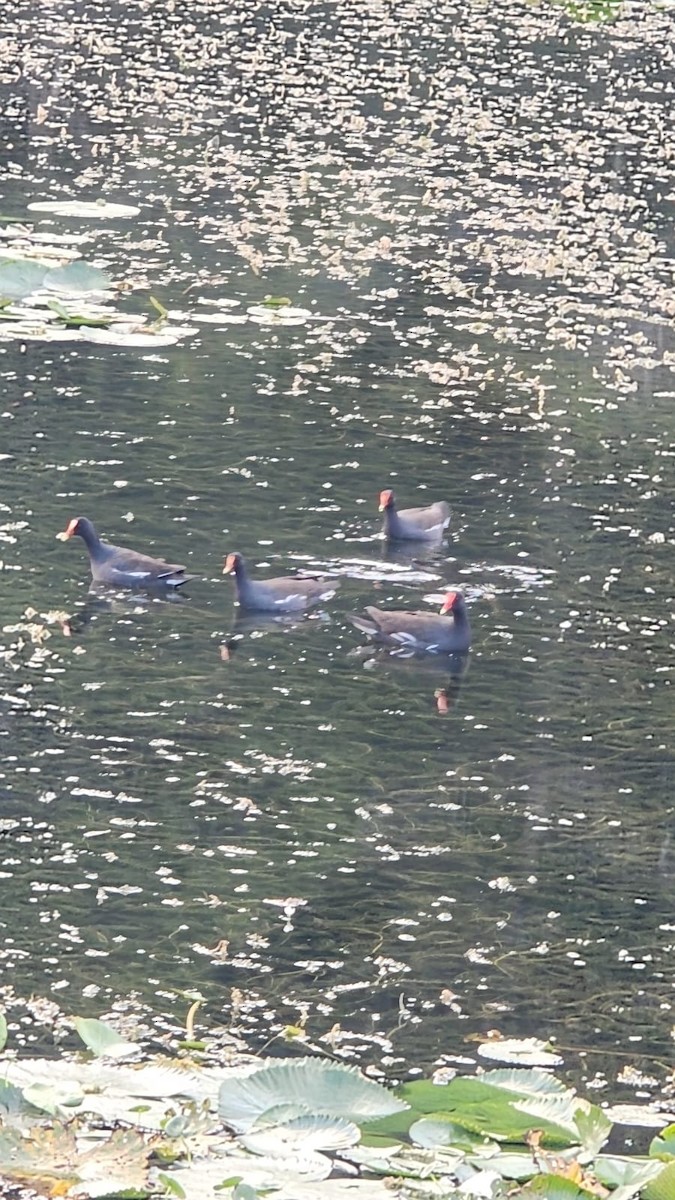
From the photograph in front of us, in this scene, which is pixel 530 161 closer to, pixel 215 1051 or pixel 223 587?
pixel 223 587

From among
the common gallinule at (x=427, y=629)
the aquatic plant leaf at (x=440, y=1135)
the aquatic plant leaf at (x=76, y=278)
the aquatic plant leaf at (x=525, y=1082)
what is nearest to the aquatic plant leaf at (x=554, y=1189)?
the aquatic plant leaf at (x=440, y=1135)

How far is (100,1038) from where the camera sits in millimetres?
7504

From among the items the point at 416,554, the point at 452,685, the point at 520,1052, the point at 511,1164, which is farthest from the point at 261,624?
the point at 511,1164

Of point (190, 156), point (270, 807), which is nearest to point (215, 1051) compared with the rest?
point (270, 807)

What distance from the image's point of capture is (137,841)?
9.95 m

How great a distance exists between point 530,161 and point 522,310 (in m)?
7.81

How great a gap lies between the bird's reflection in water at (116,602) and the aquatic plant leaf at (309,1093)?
598 centimetres

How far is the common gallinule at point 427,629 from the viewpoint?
12.5m

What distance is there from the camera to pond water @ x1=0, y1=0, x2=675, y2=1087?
9172 millimetres

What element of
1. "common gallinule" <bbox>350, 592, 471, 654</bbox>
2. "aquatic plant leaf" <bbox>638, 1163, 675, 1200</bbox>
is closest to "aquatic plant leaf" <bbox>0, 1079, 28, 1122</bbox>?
"aquatic plant leaf" <bbox>638, 1163, 675, 1200</bbox>

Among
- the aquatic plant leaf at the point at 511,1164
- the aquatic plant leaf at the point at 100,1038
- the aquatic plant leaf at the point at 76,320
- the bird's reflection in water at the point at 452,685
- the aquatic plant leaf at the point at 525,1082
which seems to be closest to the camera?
the aquatic plant leaf at the point at 511,1164

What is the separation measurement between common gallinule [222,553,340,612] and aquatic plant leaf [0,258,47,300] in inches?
250

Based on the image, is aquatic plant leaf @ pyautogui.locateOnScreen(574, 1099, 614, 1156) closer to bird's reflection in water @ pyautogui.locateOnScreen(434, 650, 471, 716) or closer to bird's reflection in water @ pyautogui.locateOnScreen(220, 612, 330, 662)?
bird's reflection in water @ pyautogui.locateOnScreen(434, 650, 471, 716)

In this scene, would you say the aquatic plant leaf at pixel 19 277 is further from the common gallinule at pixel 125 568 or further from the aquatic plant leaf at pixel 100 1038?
the aquatic plant leaf at pixel 100 1038
